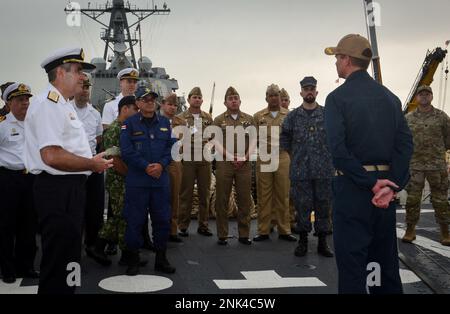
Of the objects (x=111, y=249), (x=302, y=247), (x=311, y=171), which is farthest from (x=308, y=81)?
(x=111, y=249)

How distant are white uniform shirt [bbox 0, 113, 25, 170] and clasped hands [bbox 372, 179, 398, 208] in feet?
10.5

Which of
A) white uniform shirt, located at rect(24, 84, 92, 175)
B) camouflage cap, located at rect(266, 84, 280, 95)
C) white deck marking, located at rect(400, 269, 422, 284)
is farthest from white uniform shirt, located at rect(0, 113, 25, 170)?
white deck marking, located at rect(400, 269, 422, 284)

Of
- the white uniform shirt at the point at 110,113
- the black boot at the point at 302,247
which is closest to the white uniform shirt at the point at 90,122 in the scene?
the white uniform shirt at the point at 110,113

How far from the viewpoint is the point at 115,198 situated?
4773mm

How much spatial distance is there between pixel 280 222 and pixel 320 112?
5.10 ft

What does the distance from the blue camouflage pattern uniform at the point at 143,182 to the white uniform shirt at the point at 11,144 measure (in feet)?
3.07

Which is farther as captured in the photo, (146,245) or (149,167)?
(146,245)

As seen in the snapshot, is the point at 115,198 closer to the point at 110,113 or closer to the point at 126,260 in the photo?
the point at 126,260

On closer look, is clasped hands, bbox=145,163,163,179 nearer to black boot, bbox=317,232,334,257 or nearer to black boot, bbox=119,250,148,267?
black boot, bbox=119,250,148,267

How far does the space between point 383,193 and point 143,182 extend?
2392 mm

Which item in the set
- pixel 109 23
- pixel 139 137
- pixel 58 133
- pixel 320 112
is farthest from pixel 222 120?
pixel 109 23

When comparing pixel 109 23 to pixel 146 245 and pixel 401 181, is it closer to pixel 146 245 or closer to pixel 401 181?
pixel 146 245

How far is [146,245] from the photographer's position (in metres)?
5.54

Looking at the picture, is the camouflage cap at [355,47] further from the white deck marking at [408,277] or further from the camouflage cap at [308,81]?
the camouflage cap at [308,81]
